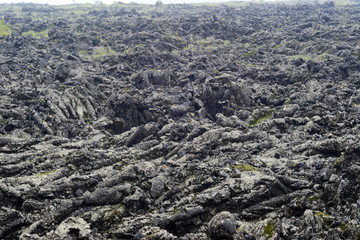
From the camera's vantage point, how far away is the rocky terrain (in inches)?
1228

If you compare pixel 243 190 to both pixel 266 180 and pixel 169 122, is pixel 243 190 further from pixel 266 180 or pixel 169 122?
pixel 169 122

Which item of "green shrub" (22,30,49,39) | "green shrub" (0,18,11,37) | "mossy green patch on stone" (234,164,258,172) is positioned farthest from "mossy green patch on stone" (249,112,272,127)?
"green shrub" (0,18,11,37)

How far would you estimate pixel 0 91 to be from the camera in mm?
80562

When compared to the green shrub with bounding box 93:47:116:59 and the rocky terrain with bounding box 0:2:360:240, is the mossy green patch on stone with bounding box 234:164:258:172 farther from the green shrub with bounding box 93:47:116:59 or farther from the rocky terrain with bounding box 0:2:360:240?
the green shrub with bounding box 93:47:116:59

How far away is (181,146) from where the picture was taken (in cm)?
5200

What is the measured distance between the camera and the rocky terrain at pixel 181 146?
31188 mm

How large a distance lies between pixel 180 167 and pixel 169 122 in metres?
23.6

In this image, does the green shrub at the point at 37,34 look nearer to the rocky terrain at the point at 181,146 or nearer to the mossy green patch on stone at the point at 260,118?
the rocky terrain at the point at 181,146

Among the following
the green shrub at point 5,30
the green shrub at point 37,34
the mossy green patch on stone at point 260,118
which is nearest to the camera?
the mossy green patch on stone at point 260,118

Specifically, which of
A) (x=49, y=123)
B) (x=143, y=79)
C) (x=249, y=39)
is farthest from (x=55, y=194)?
(x=249, y=39)

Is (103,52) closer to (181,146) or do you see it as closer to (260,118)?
(260,118)

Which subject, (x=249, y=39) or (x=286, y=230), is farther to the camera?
(x=249, y=39)

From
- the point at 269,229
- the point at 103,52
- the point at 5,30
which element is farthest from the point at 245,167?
the point at 5,30

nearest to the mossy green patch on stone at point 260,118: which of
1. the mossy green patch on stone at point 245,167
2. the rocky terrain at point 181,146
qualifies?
the rocky terrain at point 181,146
